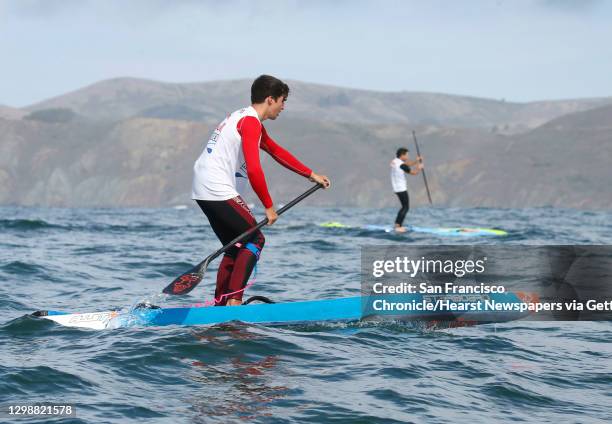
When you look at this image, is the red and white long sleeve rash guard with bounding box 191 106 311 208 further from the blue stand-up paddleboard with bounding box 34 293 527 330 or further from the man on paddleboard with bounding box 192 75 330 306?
the blue stand-up paddleboard with bounding box 34 293 527 330

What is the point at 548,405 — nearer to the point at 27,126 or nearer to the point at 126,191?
the point at 126,191

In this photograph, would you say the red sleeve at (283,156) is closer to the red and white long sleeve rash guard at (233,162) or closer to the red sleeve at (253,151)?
the red and white long sleeve rash guard at (233,162)

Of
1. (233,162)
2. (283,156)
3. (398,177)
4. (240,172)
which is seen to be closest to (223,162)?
(233,162)

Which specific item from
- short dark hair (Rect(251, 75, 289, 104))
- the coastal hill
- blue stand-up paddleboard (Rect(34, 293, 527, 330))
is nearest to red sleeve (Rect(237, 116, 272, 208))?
short dark hair (Rect(251, 75, 289, 104))

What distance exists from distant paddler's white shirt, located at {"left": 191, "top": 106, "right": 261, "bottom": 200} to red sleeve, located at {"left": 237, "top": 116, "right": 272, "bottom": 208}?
0.08 metres

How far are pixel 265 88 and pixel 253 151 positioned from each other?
638mm

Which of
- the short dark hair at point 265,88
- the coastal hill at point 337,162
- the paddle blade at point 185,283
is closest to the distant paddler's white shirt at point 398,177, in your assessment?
the paddle blade at point 185,283

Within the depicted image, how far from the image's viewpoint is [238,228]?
7.96 m

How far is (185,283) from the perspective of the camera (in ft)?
27.4

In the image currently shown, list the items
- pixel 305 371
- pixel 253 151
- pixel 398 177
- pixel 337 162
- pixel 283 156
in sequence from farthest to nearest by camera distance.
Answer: pixel 337 162 < pixel 398 177 < pixel 283 156 < pixel 253 151 < pixel 305 371

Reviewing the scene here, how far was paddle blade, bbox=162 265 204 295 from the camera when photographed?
827cm

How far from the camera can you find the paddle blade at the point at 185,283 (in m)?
8.27

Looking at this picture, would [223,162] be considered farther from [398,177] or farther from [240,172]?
[398,177]

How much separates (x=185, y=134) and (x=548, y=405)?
147967 mm
